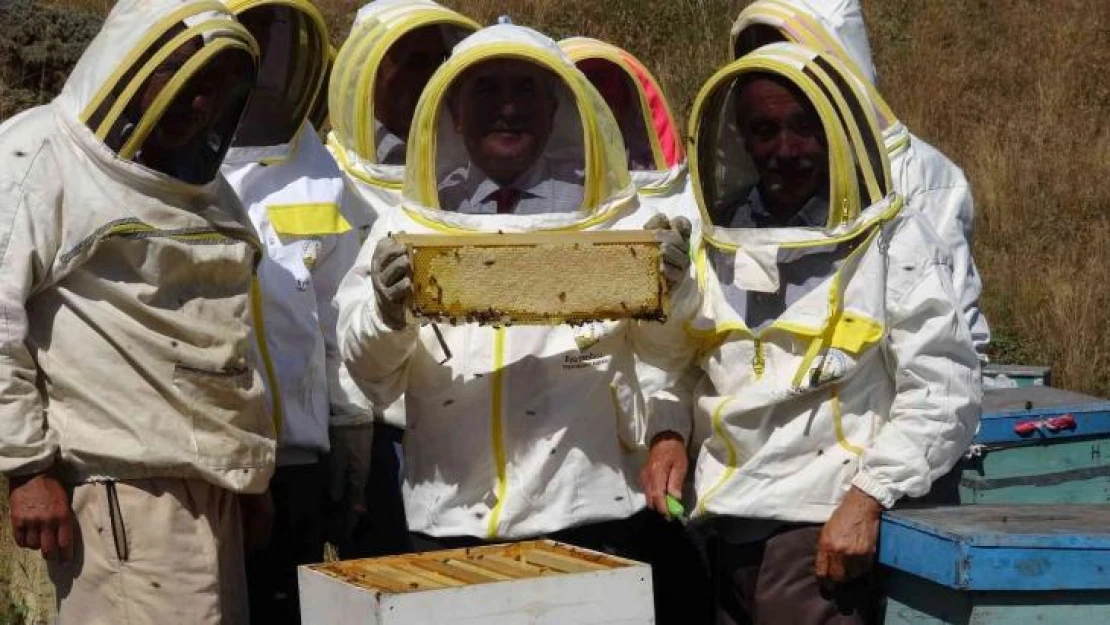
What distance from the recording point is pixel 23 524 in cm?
335

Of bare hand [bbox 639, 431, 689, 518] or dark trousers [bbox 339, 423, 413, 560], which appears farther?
dark trousers [bbox 339, 423, 413, 560]

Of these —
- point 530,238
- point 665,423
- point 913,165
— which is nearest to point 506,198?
point 530,238

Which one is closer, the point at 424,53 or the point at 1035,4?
the point at 424,53

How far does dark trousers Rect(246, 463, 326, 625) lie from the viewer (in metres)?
4.32

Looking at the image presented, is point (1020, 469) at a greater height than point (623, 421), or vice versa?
point (623, 421)

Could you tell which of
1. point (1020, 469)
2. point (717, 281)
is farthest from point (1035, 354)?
point (717, 281)

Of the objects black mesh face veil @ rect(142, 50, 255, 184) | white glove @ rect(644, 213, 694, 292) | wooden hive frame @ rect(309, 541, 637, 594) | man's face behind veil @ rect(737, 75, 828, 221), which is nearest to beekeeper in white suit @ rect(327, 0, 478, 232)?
black mesh face veil @ rect(142, 50, 255, 184)

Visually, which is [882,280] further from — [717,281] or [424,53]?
[424,53]

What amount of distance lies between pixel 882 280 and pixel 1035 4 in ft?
30.7

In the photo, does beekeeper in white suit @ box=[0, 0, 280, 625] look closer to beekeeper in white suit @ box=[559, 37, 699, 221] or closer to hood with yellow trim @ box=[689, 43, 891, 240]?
hood with yellow trim @ box=[689, 43, 891, 240]

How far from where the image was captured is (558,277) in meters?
3.47

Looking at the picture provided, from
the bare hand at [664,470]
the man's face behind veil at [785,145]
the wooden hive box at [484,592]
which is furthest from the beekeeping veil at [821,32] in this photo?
the wooden hive box at [484,592]

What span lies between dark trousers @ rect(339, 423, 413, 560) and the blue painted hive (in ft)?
5.46

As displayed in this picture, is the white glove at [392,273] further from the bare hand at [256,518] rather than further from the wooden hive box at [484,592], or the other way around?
the bare hand at [256,518]
